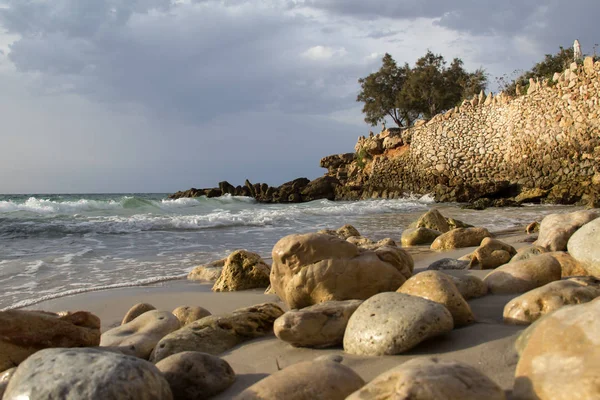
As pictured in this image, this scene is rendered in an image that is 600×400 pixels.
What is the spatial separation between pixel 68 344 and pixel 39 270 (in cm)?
448

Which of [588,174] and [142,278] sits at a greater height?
[588,174]

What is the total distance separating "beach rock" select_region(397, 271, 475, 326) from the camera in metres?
3.00

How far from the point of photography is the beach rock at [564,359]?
1.59 m

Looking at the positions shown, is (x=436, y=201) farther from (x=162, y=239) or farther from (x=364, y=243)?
(x=364, y=243)

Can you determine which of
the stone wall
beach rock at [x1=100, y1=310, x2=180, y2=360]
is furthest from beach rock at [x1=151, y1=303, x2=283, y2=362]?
the stone wall

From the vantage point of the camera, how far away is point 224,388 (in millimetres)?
2453

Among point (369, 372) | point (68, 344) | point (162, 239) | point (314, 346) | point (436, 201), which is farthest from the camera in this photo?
point (436, 201)

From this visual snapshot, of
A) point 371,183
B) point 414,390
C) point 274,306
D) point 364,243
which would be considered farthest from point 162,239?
point 371,183

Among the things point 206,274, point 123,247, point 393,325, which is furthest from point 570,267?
point 123,247

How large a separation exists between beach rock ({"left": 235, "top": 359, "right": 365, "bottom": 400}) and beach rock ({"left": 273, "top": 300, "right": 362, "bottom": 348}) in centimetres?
82

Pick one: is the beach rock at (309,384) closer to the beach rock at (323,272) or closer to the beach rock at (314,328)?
the beach rock at (314,328)

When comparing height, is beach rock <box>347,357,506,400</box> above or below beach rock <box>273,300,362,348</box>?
above

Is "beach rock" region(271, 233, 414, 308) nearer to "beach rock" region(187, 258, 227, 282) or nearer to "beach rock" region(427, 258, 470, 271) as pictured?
"beach rock" region(427, 258, 470, 271)

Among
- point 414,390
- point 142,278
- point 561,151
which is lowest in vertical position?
point 142,278
